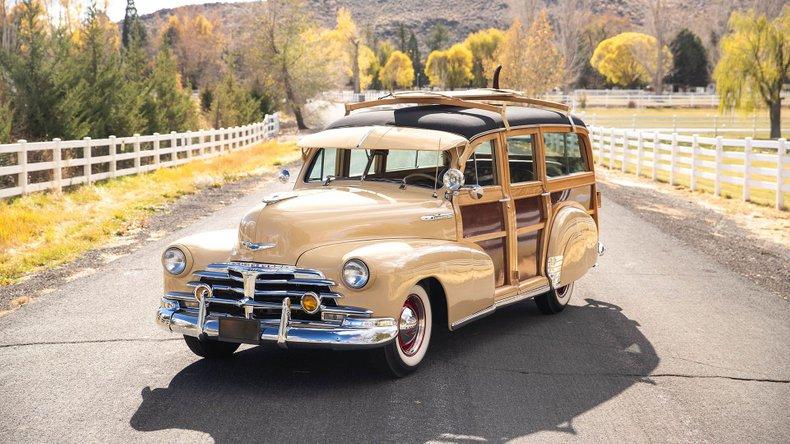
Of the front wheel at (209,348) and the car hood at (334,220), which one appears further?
the front wheel at (209,348)

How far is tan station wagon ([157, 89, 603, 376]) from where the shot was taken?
19.7 feet

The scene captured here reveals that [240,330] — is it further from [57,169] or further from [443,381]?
[57,169]

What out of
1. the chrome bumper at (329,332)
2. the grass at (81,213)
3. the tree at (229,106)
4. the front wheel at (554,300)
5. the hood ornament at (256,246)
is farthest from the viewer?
the tree at (229,106)

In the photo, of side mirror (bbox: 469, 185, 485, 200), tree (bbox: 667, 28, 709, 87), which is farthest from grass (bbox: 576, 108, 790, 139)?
side mirror (bbox: 469, 185, 485, 200)

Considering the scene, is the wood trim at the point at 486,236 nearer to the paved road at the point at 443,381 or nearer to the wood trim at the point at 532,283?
the wood trim at the point at 532,283

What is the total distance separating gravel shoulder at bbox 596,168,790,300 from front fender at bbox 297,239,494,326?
4625 millimetres

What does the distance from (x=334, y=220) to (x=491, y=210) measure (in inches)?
64.5

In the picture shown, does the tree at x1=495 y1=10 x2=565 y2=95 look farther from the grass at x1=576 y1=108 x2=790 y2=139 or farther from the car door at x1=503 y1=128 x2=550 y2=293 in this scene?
the car door at x1=503 y1=128 x2=550 y2=293

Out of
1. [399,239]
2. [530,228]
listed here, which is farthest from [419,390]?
[530,228]

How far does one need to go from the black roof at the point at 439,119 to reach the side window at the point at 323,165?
0.75ft

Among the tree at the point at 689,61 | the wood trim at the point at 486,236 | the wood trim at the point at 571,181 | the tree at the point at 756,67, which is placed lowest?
the wood trim at the point at 486,236

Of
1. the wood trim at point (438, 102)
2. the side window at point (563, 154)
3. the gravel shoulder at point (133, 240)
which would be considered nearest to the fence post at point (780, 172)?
the side window at point (563, 154)

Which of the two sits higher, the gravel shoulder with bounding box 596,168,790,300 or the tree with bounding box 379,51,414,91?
the tree with bounding box 379,51,414,91

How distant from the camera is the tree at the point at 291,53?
65.4 meters
